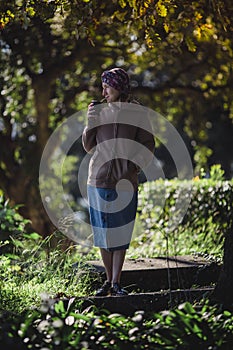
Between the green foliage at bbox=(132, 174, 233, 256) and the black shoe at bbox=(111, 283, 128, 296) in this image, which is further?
the green foliage at bbox=(132, 174, 233, 256)

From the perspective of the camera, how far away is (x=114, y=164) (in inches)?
218

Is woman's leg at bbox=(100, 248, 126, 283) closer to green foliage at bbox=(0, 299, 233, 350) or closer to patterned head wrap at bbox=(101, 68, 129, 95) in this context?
patterned head wrap at bbox=(101, 68, 129, 95)

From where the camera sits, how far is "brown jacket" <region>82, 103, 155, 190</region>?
5.54 meters

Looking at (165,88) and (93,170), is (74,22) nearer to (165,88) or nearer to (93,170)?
(93,170)

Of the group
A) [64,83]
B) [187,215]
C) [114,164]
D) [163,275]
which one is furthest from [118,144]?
[64,83]

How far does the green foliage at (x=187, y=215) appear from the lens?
891 cm

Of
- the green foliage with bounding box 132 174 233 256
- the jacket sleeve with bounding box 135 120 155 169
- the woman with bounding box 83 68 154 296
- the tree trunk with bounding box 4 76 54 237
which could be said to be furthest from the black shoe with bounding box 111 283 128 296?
the tree trunk with bounding box 4 76 54 237

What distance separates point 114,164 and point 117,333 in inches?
75.7

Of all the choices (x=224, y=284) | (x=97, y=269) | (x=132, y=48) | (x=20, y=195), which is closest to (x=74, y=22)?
(x=97, y=269)

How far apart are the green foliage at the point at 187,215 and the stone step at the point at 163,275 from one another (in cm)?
183

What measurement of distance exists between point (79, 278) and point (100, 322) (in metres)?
2.08

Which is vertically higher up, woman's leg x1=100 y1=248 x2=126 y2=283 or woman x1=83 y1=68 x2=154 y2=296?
woman x1=83 y1=68 x2=154 y2=296

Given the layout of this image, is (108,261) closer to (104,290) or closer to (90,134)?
(104,290)

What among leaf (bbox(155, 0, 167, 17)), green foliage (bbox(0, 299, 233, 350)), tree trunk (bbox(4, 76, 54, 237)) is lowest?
tree trunk (bbox(4, 76, 54, 237))
